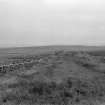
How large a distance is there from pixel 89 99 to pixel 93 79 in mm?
4924

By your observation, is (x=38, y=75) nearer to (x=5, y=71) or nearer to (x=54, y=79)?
(x=54, y=79)

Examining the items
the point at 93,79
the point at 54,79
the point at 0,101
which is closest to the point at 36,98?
the point at 0,101

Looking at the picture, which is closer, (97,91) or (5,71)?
(97,91)

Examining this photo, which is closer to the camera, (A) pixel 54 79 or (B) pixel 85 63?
(A) pixel 54 79

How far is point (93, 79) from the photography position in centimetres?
2373

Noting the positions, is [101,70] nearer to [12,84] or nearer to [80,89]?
[80,89]

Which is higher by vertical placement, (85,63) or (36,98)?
(85,63)

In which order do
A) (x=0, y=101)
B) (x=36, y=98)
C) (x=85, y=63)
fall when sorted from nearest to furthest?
(x=0, y=101) < (x=36, y=98) < (x=85, y=63)

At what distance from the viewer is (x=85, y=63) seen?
29.1 metres

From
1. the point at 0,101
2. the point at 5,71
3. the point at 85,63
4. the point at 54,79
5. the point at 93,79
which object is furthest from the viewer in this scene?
the point at 85,63

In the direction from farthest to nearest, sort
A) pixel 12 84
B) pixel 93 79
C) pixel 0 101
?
pixel 93 79 < pixel 12 84 < pixel 0 101

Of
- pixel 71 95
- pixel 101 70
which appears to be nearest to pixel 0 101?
pixel 71 95

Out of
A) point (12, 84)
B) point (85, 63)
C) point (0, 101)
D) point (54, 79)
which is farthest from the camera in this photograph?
point (85, 63)

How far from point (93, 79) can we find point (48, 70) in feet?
16.6
